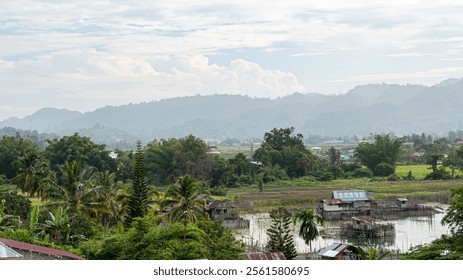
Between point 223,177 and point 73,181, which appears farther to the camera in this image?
point 223,177

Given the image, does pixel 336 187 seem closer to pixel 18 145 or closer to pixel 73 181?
pixel 18 145

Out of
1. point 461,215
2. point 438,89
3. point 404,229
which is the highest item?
point 438,89

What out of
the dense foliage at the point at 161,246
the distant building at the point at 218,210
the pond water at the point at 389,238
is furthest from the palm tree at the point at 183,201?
the distant building at the point at 218,210

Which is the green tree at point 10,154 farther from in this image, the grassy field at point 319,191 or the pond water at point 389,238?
the pond water at point 389,238

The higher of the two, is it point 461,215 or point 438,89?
point 438,89

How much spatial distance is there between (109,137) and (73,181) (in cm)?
13232

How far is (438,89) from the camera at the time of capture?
164125mm

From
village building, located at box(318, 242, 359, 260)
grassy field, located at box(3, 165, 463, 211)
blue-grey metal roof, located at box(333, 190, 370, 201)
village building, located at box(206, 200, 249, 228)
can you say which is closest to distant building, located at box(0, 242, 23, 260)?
village building, located at box(318, 242, 359, 260)

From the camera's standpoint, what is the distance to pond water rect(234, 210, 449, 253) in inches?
872

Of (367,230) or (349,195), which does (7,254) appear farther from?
(349,195)

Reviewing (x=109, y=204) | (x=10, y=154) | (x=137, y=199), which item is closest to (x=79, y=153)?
(x=10, y=154)

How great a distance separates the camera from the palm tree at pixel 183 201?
674 inches

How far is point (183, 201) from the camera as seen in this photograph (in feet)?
56.2

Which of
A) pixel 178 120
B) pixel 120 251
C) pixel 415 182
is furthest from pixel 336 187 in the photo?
pixel 178 120
